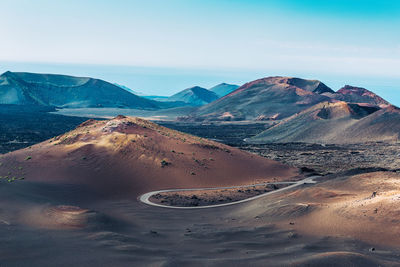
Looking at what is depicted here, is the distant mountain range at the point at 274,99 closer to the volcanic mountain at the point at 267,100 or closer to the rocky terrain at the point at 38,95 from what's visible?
the volcanic mountain at the point at 267,100

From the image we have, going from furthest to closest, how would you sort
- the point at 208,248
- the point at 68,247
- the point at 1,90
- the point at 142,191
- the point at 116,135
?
the point at 1,90 → the point at 116,135 → the point at 142,191 → the point at 208,248 → the point at 68,247

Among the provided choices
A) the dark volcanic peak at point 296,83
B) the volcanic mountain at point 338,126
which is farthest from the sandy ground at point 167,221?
the dark volcanic peak at point 296,83

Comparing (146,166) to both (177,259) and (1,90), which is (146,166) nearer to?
(177,259)

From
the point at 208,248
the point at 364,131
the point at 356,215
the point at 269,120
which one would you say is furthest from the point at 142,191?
the point at 269,120

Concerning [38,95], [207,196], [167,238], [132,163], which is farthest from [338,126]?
[38,95]

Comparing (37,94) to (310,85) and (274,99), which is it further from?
(310,85)

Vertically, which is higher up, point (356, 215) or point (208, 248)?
point (356, 215)

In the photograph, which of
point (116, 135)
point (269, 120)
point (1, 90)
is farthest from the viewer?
point (1, 90)
